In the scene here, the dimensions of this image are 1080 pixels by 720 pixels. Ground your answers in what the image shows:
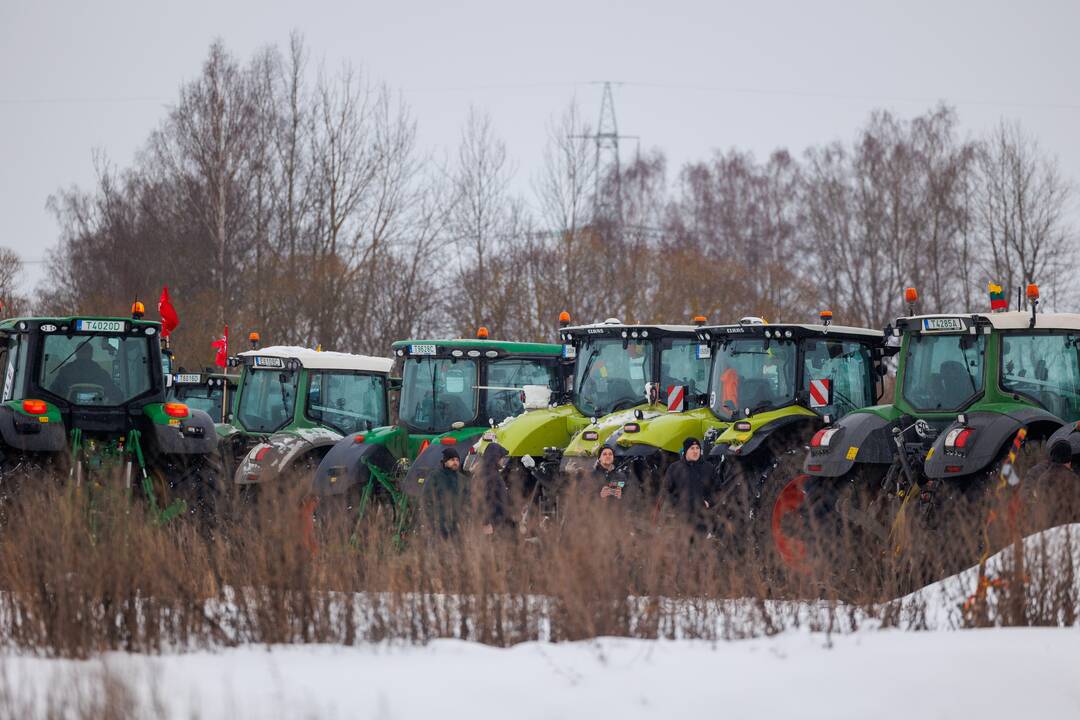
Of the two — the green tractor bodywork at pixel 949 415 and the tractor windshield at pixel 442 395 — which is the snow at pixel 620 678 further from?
the tractor windshield at pixel 442 395

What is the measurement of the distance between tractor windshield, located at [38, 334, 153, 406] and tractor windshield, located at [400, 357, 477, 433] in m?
2.86

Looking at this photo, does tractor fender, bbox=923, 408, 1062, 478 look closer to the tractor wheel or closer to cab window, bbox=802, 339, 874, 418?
the tractor wheel

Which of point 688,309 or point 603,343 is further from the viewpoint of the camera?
point 688,309

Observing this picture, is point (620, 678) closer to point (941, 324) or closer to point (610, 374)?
point (941, 324)

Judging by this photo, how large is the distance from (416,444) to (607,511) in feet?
20.5

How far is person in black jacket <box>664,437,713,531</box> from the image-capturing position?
1245 cm

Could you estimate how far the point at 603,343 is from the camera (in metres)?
15.2

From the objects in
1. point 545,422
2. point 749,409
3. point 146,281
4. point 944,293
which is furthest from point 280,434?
point 944,293

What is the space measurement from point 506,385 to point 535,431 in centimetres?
118

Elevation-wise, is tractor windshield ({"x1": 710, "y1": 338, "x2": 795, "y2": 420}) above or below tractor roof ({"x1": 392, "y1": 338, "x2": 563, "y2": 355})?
below

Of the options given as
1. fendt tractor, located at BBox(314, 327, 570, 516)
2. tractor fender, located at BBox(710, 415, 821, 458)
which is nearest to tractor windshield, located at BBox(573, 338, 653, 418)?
fendt tractor, located at BBox(314, 327, 570, 516)

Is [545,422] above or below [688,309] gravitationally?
below

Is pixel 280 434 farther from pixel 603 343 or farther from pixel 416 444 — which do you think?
pixel 603 343

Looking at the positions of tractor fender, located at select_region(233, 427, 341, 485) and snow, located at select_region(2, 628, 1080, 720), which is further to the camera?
tractor fender, located at select_region(233, 427, 341, 485)
